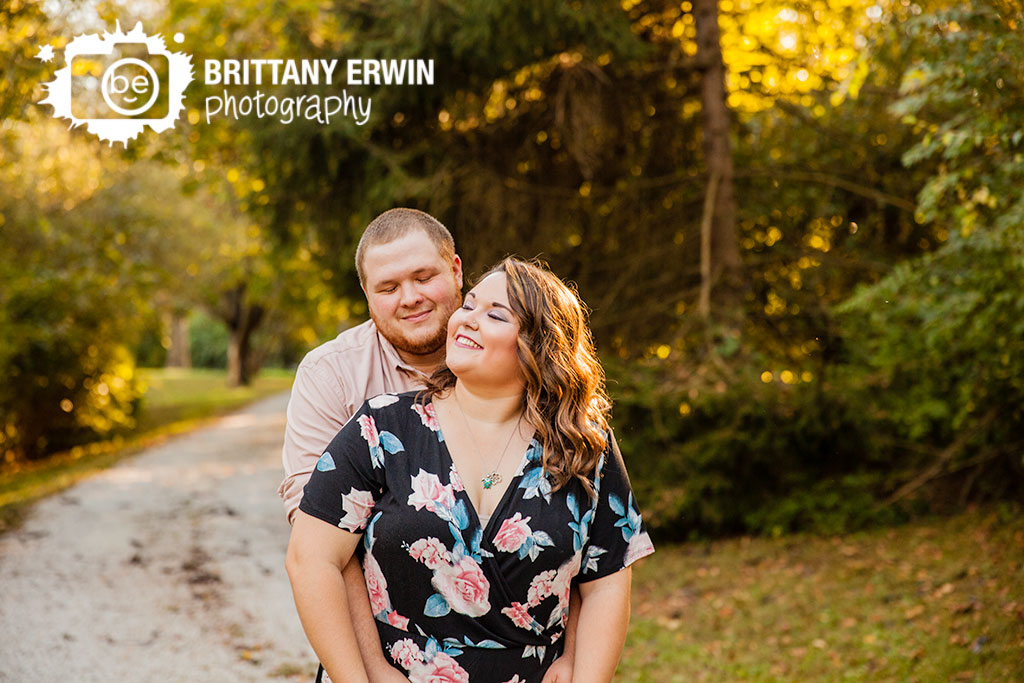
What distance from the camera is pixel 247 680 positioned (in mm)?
5152

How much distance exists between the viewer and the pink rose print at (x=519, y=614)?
7.14ft

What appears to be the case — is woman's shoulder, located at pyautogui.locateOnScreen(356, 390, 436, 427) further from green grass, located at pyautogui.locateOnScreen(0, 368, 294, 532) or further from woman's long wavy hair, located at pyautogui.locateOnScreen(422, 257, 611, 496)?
green grass, located at pyautogui.locateOnScreen(0, 368, 294, 532)

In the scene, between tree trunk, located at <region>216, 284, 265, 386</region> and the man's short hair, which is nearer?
the man's short hair

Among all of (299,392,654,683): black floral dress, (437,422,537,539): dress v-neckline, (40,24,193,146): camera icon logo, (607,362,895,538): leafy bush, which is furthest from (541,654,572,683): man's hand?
(40,24,193,146): camera icon logo

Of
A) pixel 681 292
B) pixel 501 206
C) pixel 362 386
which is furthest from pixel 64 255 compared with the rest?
pixel 362 386

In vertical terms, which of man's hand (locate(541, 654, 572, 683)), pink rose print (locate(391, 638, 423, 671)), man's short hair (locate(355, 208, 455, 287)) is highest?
man's short hair (locate(355, 208, 455, 287))

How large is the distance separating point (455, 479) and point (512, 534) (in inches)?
7.4

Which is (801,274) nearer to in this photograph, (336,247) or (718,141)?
(718,141)

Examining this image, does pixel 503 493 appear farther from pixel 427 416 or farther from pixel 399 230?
pixel 399 230

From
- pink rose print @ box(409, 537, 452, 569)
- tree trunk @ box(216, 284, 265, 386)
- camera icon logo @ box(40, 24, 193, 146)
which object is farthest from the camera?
tree trunk @ box(216, 284, 265, 386)

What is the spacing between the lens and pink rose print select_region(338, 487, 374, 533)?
7.04 ft

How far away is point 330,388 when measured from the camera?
8.50 ft

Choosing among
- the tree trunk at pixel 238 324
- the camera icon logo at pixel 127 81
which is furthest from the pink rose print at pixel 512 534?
the tree trunk at pixel 238 324

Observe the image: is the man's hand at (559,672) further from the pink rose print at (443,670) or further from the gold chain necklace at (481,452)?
the gold chain necklace at (481,452)
